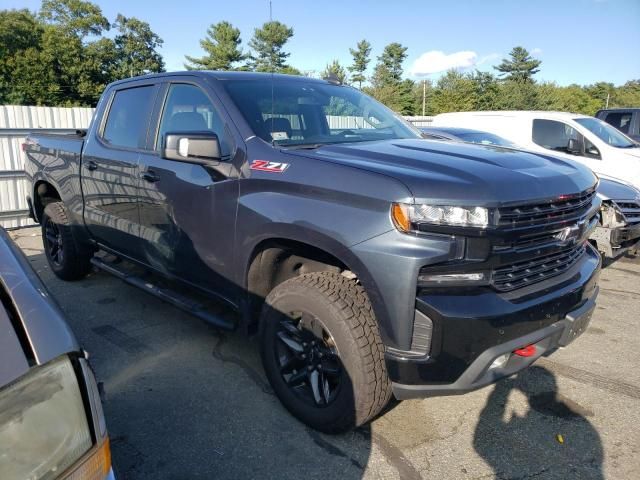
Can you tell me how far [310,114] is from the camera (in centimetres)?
339

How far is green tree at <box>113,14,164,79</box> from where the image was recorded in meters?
62.6

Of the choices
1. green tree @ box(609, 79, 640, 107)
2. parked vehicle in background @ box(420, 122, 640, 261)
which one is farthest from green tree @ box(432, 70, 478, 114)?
parked vehicle in background @ box(420, 122, 640, 261)

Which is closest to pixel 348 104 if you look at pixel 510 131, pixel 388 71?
pixel 510 131

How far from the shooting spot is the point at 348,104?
12.4ft

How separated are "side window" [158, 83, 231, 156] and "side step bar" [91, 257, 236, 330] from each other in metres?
1.06

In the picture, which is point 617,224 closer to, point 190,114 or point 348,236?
point 348,236

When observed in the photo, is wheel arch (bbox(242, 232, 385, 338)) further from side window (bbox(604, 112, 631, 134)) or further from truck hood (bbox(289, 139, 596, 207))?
side window (bbox(604, 112, 631, 134))

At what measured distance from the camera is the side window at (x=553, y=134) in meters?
9.03

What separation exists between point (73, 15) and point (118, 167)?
68390 mm

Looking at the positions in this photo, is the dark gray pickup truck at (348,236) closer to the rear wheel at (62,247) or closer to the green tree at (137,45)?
the rear wheel at (62,247)

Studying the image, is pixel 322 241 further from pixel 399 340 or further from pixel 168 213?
pixel 168 213

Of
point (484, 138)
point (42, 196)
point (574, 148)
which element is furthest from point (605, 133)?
point (42, 196)

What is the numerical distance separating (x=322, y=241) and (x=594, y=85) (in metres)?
73.4

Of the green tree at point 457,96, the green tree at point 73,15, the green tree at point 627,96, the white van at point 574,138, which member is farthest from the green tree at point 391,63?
the white van at point 574,138
